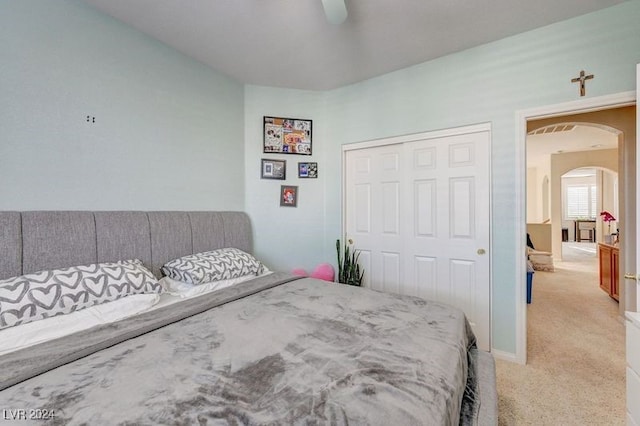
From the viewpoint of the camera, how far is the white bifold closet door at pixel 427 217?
94.4 inches

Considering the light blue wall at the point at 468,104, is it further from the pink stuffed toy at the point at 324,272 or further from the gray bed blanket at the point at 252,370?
the gray bed blanket at the point at 252,370

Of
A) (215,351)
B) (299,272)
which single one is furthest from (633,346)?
(299,272)

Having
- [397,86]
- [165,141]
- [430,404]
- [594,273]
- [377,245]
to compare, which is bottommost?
[594,273]

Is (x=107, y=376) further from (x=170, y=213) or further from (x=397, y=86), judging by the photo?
(x=397, y=86)

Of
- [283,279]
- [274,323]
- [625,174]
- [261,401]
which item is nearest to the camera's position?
[261,401]

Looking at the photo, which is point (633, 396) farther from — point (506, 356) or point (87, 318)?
point (87, 318)

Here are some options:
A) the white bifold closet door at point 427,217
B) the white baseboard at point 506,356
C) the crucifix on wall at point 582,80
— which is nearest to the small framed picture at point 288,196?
the white bifold closet door at point 427,217

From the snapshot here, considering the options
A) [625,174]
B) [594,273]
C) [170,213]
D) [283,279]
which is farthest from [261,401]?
[594,273]

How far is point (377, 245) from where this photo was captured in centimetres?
298

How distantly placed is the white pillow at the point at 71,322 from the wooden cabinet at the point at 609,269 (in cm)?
507

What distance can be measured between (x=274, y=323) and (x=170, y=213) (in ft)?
4.98

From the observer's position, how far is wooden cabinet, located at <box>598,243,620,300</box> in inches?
139

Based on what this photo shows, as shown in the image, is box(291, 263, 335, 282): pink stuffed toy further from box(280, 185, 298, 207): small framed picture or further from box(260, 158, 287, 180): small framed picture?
box(260, 158, 287, 180): small framed picture

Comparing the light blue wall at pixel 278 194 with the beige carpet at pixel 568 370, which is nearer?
the beige carpet at pixel 568 370
